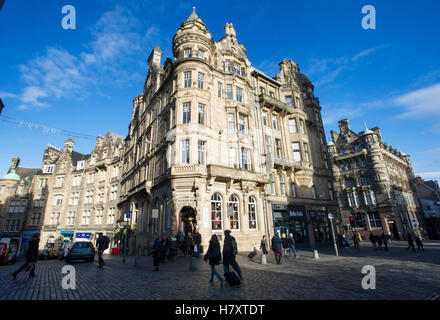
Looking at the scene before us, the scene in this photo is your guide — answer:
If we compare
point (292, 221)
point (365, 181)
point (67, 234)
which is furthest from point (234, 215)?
point (67, 234)

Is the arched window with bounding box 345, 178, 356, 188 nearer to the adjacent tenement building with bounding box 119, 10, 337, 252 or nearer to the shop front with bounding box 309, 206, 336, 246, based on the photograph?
the adjacent tenement building with bounding box 119, 10, 337, 252

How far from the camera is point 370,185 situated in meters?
44.0

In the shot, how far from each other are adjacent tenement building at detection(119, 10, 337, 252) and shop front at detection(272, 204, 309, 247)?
12cm

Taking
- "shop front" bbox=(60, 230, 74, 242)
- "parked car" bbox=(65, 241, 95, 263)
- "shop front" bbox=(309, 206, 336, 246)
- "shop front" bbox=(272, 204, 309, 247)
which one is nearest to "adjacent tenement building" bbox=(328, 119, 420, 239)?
"shop front" bbox=(309, 206, 336, 246)

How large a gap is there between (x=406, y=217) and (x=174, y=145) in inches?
2040

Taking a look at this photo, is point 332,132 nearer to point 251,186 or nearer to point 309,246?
point 309,246

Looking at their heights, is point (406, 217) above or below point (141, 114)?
below

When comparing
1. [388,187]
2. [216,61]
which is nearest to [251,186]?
[216,61]

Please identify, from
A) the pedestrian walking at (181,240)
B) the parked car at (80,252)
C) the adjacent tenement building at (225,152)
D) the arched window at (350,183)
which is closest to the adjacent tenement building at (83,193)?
the adjacent tenement building at (225,152)

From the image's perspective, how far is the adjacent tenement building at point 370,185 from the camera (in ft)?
134

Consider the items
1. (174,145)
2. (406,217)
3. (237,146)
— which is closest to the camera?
(174,145)

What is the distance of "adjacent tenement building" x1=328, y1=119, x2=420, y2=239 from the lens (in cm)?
4092

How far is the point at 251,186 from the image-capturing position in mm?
21250
